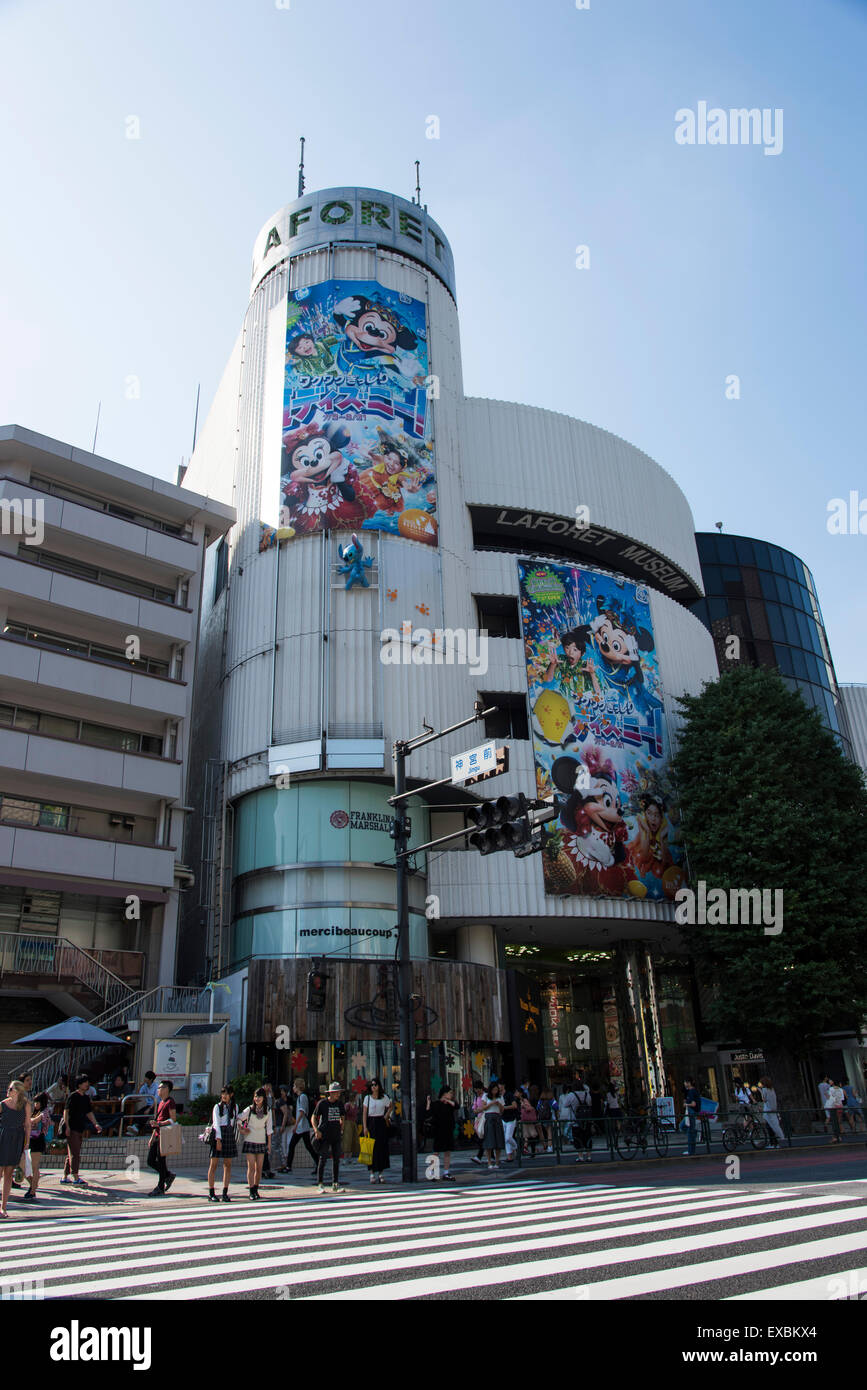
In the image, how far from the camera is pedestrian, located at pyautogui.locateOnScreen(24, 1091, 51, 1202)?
1594cm

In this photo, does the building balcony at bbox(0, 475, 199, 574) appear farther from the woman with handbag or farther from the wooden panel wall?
the woman with handbag

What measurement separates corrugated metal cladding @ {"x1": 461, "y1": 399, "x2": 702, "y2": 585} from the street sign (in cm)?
2496

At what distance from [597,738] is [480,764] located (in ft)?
68.4

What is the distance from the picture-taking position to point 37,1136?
18.1m

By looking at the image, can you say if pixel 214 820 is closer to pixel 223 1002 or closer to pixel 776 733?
pixel 223 1002

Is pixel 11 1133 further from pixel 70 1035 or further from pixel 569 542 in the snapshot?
pixel 569 542

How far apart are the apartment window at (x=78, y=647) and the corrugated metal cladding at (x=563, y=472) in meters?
14.3

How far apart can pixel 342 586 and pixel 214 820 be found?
935 cm

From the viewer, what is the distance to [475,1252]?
854 centimetres

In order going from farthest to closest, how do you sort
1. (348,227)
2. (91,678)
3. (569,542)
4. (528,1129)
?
(569,542)
(348,227)
(91,678)
(528,1129)

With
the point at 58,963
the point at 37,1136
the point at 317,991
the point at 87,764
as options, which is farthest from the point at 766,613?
the point at 37,1136

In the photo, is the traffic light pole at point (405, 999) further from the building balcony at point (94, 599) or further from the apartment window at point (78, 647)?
the building balcony at point (94, 599)

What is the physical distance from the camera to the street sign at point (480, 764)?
51.0 ft

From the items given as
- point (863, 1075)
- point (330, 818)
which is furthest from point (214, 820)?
point (863, 1075)
